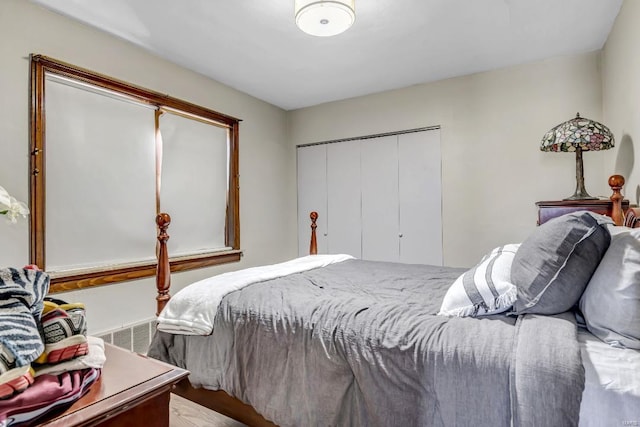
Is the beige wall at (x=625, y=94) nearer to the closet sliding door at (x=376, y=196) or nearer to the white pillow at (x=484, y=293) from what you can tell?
the closet sliding door at (x=376, y=196)

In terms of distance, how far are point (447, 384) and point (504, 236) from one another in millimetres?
2656

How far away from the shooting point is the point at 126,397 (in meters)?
0.75

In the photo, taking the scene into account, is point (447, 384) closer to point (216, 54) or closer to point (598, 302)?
point (598, 302)

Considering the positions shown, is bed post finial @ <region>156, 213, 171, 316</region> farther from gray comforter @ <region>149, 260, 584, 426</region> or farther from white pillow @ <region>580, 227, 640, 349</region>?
white pillow @ <region>580, 227, 640, 349</region>

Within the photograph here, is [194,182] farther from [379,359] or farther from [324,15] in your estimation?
[379,359]

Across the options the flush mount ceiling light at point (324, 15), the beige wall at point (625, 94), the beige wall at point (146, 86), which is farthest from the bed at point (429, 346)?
the flush mount ceiling light at point (324, 15)

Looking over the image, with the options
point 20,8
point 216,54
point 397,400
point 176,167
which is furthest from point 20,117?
point 397,400

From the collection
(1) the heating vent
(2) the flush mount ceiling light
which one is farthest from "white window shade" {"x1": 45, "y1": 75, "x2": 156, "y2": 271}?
(2) the flush mount ceiling light

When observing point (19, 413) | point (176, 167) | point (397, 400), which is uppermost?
point (176, 167)

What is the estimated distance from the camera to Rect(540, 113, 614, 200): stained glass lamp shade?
2.27 meters

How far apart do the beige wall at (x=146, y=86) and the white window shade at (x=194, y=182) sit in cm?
23

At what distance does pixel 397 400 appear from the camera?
3.89 feet

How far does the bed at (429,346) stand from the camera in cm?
96

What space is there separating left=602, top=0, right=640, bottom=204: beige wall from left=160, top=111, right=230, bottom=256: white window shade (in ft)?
11.1
